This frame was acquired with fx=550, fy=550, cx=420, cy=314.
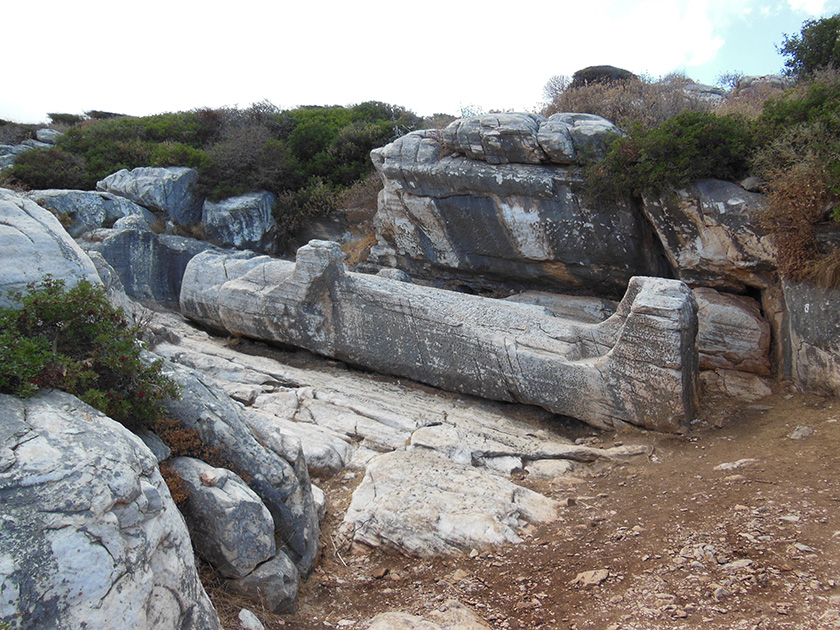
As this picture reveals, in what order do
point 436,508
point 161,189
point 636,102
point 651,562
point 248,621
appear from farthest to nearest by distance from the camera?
point 161,189
point 636,102
point 436,508
point 651,562
point 248,621

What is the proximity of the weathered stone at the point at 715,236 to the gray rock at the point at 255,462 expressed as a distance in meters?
7.92

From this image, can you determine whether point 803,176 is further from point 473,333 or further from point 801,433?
point 473,333

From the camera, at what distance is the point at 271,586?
4.21 m

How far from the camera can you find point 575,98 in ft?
45.2

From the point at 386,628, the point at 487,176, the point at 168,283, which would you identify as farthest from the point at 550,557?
the point at 168,283

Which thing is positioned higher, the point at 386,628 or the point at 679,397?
the point at 679,397

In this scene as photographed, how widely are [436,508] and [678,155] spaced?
740cm

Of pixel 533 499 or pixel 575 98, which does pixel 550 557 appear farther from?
pixel 575 98

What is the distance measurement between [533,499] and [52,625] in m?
4.60

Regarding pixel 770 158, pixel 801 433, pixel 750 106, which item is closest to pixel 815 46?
pixel 750 106

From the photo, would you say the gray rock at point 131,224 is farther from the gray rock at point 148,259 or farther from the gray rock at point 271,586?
the gray rock at point 271,586

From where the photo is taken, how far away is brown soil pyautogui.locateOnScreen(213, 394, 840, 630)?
399 centimetres

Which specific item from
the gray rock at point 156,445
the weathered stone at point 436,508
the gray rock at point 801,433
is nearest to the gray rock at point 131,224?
the weathered stone at point 436,508

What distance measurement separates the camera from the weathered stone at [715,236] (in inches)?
350
